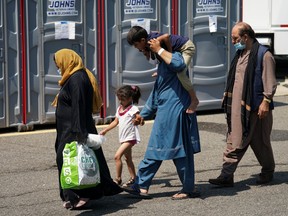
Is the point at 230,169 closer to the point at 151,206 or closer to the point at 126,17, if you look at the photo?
the point at 151,206

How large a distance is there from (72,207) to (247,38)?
8.00ft

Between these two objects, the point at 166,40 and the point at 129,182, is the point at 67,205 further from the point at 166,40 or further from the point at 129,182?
the point at 166,40

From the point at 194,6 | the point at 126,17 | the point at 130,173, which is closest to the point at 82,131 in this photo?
the point at 130,173

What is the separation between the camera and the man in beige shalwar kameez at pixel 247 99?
321 inches

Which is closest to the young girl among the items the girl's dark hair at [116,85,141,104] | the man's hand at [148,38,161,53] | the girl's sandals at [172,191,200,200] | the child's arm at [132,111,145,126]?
the girl's dark hair at [116,85,141,104]

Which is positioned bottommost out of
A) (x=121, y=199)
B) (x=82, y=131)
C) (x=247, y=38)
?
(x=121, y=199)

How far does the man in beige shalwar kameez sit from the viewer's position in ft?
26.8

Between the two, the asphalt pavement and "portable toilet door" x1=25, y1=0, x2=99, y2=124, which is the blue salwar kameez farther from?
"portable toilet door" x1=25, y1=0, x2=99, y2=124

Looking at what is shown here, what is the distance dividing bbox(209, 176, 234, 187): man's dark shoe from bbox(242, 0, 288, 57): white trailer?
974 cm

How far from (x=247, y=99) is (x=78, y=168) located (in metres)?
2.04

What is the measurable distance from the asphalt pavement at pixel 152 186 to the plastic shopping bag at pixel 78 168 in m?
0.35

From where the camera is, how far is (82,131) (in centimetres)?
716

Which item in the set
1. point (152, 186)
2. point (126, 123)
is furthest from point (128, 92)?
point (152, 186)

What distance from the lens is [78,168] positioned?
7.08m
